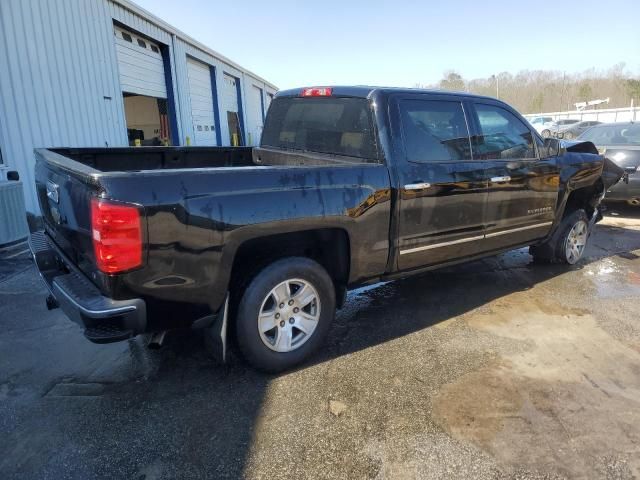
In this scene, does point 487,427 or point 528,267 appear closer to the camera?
point 487,427

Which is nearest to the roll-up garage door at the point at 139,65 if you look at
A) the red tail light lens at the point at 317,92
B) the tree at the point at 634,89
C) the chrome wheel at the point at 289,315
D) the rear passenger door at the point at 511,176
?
the red tail light lens at the point at 317,92

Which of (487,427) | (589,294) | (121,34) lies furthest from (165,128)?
(487,427)

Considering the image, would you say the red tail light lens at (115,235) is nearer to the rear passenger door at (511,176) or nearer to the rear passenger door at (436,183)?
the rear passenger door at (436,183)

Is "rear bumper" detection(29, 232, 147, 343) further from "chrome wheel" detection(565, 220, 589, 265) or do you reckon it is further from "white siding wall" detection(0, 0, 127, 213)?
"white siding wall" detection(0, 0, 127, 213)

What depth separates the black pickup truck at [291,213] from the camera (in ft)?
7.88

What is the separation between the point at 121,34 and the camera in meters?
10.6

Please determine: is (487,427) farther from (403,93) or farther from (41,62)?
(41,62)

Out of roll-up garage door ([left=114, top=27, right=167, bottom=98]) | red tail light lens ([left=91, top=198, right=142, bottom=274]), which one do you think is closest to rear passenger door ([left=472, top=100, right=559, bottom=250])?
red tail light lens ([left=91, top=198, right=142, bottom=274])

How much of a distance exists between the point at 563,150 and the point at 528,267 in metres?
1.49

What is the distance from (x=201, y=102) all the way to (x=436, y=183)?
557 inches

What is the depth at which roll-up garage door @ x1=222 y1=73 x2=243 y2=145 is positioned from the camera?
18.8 metres

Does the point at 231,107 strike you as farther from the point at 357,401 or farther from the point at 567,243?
the point at 357,401

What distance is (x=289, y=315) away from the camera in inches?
121

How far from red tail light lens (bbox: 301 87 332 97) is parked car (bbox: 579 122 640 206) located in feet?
19.7
